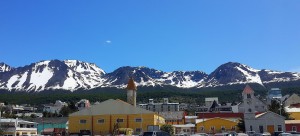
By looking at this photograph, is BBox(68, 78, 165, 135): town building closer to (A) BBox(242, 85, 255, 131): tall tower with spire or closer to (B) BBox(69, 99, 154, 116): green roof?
(B) BBox(69, 99, 154, 116): green roof

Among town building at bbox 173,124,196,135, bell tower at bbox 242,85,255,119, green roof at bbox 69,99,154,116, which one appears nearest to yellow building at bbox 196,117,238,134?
town building at bbox 173,124,196,135

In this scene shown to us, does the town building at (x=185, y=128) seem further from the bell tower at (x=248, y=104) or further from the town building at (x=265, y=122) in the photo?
the town building at (x=265, y=122)

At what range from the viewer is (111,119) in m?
76.9

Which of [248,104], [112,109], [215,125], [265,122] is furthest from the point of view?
[215,125]

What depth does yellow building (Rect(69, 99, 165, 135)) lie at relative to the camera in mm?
75625

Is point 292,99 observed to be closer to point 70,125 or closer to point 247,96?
point 247,96

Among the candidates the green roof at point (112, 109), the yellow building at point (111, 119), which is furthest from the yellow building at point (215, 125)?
the green roof at point (112, 109)

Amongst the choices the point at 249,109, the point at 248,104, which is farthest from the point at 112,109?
the point at 249,109

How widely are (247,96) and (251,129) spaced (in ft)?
30.1

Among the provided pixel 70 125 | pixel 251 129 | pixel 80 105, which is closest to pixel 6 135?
pixel 70 125

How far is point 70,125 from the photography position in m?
78.4

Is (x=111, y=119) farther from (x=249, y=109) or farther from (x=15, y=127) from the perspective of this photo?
(x=249, y=109)

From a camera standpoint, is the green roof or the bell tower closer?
the bell tower

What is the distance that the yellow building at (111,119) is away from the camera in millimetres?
75625
